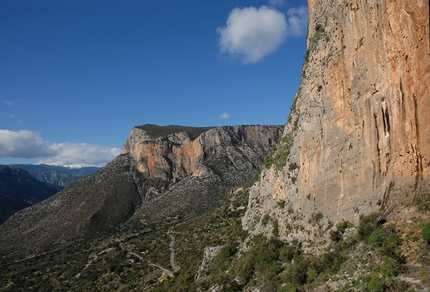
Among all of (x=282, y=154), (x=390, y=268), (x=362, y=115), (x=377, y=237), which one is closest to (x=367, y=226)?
(x=377, y=237)

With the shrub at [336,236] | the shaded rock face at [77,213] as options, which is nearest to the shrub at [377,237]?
the shrub at [336,236]

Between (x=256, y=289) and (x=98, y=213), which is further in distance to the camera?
(x=98, y=213)

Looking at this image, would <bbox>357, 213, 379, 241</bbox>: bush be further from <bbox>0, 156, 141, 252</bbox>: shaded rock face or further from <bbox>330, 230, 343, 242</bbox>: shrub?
<bbox>0, 156, 141, 252</bbox>: shaded rock face

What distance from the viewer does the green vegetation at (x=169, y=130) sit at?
123 m

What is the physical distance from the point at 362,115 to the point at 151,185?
91.7 metres

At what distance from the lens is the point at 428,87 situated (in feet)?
48.5

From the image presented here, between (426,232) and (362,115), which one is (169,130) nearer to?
(362,115)

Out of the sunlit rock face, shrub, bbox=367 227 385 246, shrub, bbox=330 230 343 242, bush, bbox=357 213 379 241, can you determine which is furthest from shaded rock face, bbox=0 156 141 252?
shrub, bbox=367 227 385 246

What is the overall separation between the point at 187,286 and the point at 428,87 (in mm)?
24019

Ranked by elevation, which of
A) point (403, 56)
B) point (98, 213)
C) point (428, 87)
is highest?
point (403, 56)

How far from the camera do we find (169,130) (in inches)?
5098

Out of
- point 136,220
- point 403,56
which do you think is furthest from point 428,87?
point 136,220

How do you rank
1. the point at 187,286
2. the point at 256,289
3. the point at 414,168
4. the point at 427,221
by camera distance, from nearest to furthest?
the point at 427,221 < the point at 414,168 < the point at 256,289 < the point at 187,286

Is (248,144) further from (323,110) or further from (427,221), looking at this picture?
(427,221)
